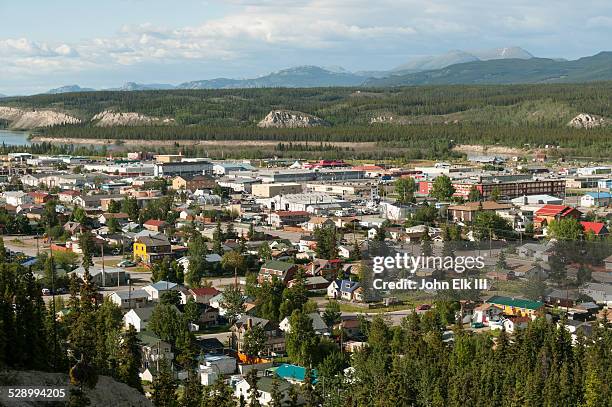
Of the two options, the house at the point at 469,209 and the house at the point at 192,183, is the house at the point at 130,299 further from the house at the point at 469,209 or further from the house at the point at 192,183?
the house at the point at 192,183

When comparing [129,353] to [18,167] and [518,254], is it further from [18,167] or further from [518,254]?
[18,167]

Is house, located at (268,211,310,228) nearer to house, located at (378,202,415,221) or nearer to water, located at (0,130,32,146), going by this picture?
house, located at (378,202,415,221)

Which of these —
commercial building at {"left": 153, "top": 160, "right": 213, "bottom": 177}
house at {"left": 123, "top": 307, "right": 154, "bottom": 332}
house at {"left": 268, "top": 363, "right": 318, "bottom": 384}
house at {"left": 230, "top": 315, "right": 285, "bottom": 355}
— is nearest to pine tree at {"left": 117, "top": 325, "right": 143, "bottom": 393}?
house at {"left": 268, "top": 363, "right": 318, "bottom": 384}

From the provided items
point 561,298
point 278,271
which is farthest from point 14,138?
point 561,298

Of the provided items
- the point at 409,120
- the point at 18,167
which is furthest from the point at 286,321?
the point at 409,120

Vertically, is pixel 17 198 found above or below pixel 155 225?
above

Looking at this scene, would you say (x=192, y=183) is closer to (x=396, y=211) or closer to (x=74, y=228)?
(x=396, y=211)
